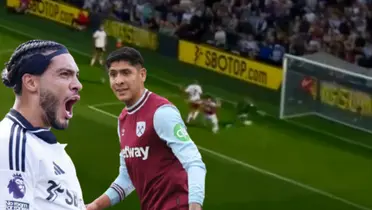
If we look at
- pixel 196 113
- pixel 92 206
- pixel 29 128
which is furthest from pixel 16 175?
pixel 196 113

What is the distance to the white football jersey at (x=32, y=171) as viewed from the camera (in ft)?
14.2

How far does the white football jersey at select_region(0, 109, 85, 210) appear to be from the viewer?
14.2 feet

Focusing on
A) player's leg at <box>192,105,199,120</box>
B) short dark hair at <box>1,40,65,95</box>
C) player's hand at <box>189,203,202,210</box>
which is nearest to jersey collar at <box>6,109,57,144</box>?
short dark hair at <box>1,40,65,95</box>

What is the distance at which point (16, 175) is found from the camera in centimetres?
434

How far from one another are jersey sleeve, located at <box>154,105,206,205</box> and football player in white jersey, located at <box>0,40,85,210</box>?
255 cm

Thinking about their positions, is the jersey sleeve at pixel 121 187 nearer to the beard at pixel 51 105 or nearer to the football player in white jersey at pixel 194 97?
the beard at pixel 51 105

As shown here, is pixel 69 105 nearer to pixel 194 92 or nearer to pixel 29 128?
pixel 29 128

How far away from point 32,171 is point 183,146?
9.74ft

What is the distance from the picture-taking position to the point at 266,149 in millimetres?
20797

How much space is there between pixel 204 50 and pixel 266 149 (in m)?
7.17

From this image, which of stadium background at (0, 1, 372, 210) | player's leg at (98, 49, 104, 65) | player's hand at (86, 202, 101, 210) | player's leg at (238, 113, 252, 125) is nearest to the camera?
player's hand at (86, 202, 101, 210)

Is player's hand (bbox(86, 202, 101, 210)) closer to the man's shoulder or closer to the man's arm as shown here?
the man's arm

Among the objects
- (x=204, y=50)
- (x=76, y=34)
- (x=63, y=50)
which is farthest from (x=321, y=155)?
(x=63, y=50)

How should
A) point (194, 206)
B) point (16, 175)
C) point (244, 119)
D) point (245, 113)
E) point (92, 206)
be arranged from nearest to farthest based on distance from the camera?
point (16, 175) → point (194, 206) → point (92, 206) → point (244, 119) → point (245, 113)
